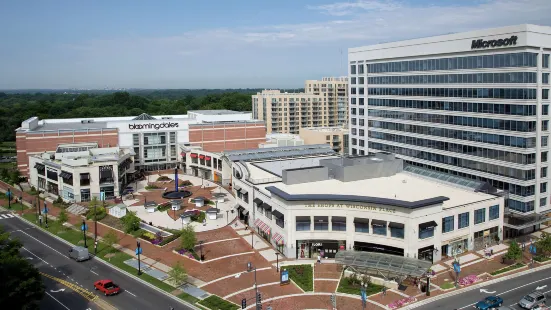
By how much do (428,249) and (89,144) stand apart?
89.5 m

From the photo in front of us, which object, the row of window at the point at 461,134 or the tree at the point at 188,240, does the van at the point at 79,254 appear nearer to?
the tree at the point at 188,240

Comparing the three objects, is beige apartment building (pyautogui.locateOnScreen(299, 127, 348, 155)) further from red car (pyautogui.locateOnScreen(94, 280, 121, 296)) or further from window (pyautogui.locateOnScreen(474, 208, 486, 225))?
red car (pyautogui.locateOnScreen(94, 280, 121, 296))

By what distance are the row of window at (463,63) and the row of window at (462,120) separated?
8.41m

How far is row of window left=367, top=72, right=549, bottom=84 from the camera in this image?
230 ft

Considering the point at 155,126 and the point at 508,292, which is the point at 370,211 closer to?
the point at 508,292

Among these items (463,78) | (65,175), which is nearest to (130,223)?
(65,175)

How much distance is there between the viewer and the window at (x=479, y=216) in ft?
221

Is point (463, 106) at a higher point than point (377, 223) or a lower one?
higher

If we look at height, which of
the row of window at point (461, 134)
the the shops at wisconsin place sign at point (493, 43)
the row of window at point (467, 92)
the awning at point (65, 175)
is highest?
the the shops at wisconsin place sign at point (493, 43)

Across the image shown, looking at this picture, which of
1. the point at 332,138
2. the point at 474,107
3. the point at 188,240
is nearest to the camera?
the point at 188,240

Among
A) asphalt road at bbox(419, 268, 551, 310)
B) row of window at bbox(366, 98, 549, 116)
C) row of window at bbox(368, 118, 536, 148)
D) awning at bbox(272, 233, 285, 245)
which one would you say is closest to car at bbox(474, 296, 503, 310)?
asphalt road at bbox(419, 268, 551, 310)

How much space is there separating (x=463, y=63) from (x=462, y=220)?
29.0 m

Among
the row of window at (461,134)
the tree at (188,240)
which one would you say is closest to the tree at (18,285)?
the tree at (188,240)

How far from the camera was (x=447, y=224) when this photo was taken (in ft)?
211
